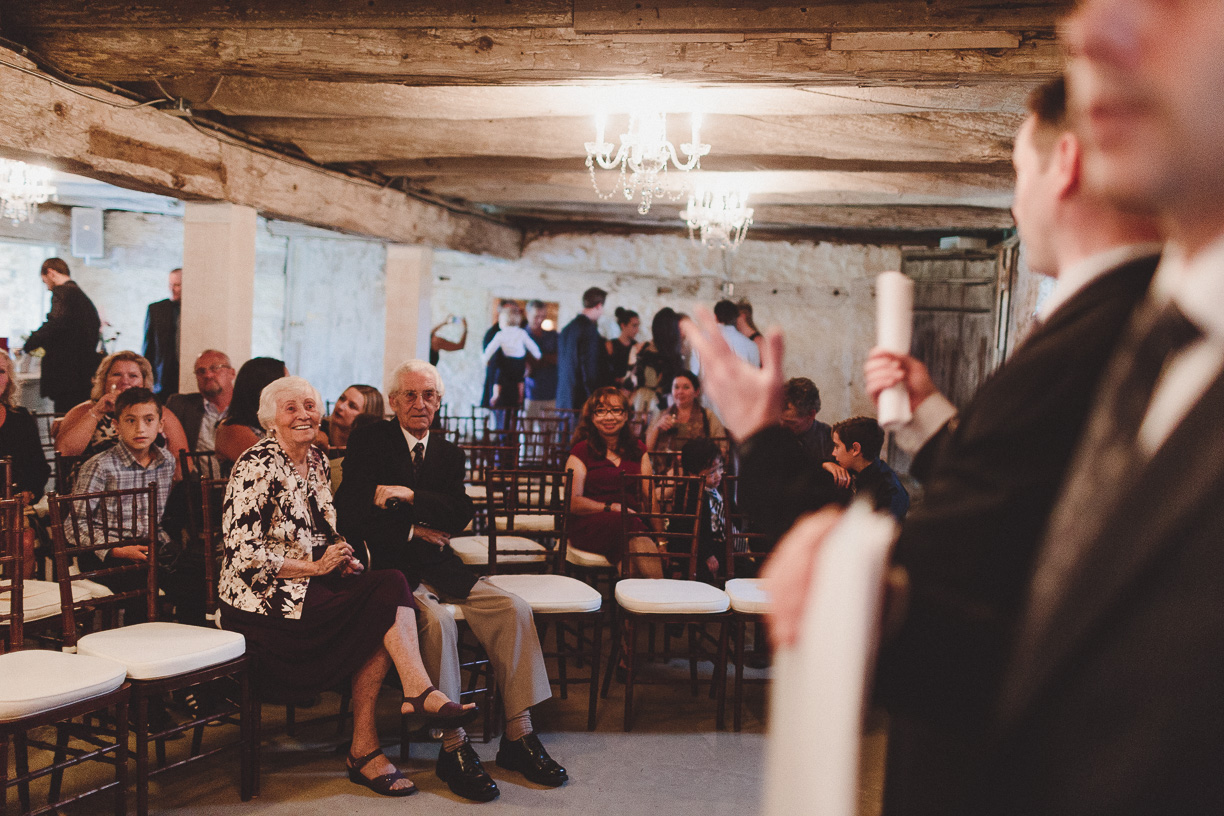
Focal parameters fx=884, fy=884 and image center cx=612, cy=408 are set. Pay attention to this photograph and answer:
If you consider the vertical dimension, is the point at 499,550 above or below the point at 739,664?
above

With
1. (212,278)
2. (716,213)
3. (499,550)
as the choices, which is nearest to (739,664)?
(499,550)

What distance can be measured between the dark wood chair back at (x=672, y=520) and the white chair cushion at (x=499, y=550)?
1.54ft

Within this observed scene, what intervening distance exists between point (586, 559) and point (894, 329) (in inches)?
127

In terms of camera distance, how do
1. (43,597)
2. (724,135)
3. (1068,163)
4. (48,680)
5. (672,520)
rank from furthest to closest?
(724,135), (672,520), (43,597), (48,680), (1068,163)

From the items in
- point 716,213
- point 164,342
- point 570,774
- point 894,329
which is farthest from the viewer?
point 164,342

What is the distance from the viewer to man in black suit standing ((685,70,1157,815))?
2.34 ft

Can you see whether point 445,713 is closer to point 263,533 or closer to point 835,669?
point 263,533

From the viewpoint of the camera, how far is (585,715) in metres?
3.68

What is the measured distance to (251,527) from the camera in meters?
2.84

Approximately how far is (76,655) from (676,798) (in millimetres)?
1878

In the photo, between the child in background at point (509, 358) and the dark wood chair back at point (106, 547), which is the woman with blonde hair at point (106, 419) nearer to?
the dark wood chair back at point (106, 547)

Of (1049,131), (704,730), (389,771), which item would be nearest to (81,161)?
(389,771)

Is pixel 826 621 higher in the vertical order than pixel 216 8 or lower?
lower

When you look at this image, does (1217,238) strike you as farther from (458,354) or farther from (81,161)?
(458,354)
